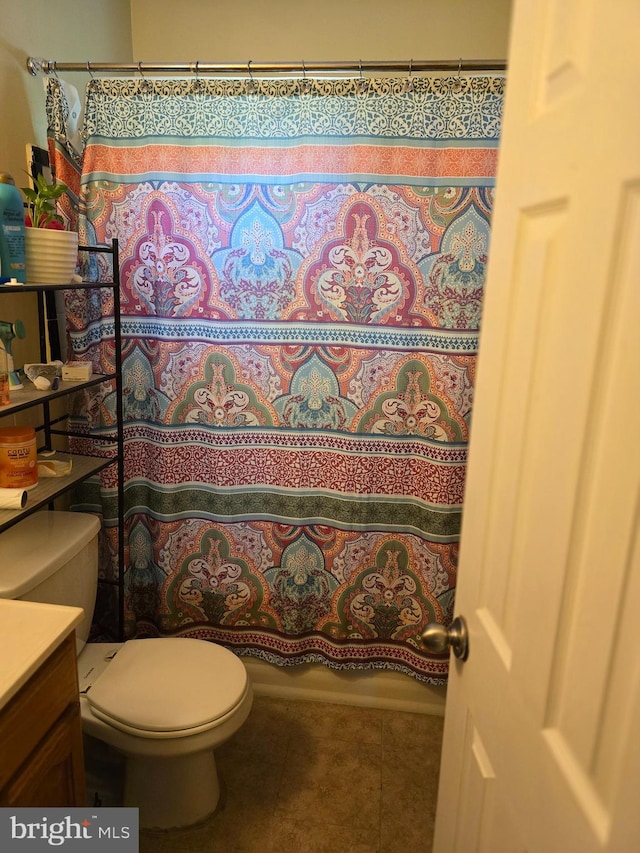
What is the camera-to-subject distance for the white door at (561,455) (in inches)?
21.2

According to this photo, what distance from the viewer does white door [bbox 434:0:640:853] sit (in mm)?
540

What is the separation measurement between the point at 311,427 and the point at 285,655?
853 mm

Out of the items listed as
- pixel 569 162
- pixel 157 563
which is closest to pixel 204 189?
pixel 157 563

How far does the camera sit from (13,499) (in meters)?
1.42

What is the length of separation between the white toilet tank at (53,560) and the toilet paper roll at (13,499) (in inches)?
6.2

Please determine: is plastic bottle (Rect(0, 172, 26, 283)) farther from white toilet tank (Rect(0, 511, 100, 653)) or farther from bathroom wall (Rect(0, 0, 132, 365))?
white toilet tank (Rect(0, 511, 100, 653))

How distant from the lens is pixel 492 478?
2.84ft

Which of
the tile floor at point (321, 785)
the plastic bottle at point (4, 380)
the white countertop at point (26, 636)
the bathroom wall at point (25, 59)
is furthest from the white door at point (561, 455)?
the bathroom wall at point (25, 59)

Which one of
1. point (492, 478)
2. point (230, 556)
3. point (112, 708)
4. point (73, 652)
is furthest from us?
point (230, 556)

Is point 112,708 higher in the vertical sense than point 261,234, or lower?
lower

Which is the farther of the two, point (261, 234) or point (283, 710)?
point (283, 710)

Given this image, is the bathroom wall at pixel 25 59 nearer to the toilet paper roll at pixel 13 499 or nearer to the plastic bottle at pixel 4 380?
the plastic bottle at pixel 4 380

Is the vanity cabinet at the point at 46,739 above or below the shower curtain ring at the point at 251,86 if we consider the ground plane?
below

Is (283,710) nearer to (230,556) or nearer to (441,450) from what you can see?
(230,556)
